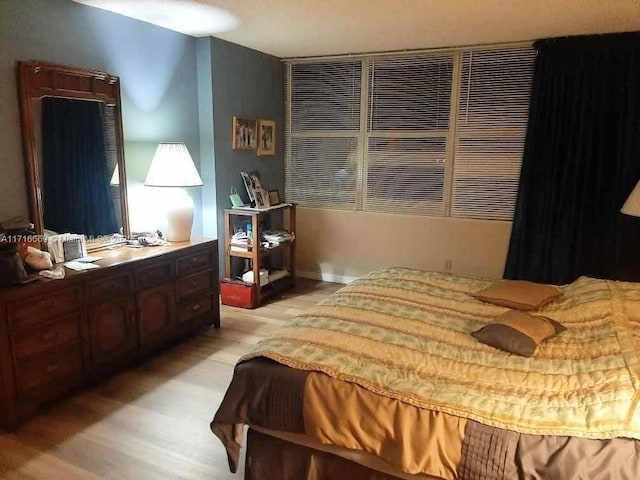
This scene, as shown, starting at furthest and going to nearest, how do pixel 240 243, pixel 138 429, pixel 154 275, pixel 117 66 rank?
pixel 240 243 → pixel 117 66 → pixel 154 275 → pixel 138 429

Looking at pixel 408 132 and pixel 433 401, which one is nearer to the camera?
pixel 433 401

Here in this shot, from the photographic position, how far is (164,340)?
10.7 ft

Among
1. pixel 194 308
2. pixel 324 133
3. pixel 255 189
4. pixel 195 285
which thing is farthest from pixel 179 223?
pixel 324 133

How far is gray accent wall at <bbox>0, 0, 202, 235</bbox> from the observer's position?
8.79 ft

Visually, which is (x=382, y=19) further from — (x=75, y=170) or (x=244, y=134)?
(x=75, y=170)

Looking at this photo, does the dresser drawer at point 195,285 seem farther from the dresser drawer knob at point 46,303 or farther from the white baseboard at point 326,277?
the white baseboard at point 326,277

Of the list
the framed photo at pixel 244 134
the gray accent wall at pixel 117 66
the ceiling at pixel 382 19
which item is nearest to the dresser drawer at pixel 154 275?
the gray accent wall at pixel 117 66

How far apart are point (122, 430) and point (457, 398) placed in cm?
176

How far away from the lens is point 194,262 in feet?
11.4

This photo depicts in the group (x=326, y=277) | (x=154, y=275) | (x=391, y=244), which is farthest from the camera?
(x=326, y=277)

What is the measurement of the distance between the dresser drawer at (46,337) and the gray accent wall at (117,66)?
2.48 ft

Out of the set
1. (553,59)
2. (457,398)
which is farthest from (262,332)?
(553,59)

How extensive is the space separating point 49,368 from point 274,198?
9.02ft

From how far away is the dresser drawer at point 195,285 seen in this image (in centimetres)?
338
